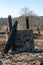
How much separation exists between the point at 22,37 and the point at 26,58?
2.47 m

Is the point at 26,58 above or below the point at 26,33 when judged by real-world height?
below

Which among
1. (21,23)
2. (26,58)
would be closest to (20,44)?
(26,58)

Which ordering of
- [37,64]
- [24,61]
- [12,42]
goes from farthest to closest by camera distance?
[12,42], [24,61], [37,64]

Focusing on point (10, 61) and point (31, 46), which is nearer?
point (10, 61)

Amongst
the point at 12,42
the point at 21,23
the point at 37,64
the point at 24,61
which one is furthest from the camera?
the point at 21,23

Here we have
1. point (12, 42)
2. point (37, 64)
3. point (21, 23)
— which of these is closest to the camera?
point (37, 64)

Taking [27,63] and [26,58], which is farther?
[26,58]

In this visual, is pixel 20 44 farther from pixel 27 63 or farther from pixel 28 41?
pixel 27 63

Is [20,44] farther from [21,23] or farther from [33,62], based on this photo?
[21,23]

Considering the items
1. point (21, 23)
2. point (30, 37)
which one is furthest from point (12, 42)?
point (21, 23)

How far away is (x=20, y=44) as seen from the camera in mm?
10008

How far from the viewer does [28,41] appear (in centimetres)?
1006

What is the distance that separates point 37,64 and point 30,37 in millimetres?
3540

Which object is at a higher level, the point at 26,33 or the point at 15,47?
the point at 26,33
